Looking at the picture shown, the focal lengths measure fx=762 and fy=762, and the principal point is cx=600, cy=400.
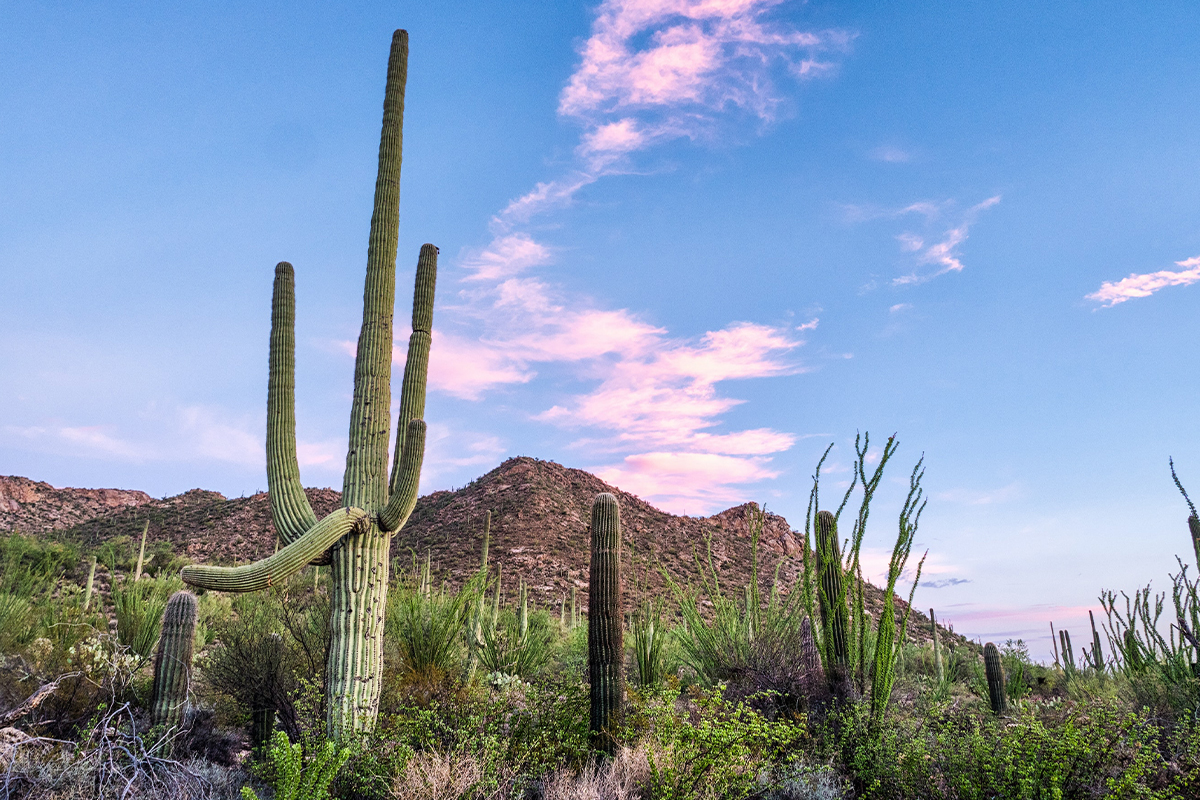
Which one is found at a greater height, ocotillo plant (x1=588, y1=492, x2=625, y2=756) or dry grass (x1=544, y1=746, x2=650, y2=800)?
ocotillo plant (x1=588, y1=492, x2=625, y2=756)

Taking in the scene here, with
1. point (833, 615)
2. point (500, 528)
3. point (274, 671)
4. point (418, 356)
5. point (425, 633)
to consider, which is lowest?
point (274, 671)

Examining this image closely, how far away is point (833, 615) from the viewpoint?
22.7ft

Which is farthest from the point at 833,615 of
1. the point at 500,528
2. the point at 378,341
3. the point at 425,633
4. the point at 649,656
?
the point at 500,528

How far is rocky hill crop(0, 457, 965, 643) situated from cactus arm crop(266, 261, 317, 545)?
16.4 meters

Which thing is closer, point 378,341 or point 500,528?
point 378,341

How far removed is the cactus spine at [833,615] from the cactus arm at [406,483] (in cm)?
378

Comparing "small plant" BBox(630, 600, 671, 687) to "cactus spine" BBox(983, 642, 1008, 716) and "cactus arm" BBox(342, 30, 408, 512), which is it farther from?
"cactus spine" BBox(983, 642, 1008, 716)

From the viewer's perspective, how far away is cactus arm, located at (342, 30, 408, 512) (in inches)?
282

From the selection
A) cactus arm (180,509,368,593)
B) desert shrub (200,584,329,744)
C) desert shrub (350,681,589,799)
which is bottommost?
desert shrub (350,681,589,799)

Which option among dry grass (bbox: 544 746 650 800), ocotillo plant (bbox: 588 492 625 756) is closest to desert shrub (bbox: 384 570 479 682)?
ocotillo plant (bbox: 588 492 625 756)

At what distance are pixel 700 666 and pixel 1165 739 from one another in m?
4.27

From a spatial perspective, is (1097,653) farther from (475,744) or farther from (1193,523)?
(475,744)

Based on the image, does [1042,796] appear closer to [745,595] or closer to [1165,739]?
[1165,739]

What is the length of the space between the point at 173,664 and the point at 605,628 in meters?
4.22
